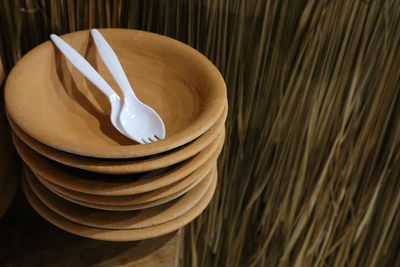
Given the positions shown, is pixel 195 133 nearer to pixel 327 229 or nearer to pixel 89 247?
pixel 89 247

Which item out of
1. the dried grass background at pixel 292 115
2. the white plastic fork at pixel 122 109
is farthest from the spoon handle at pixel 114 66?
the dried grass background at pixel 292 115

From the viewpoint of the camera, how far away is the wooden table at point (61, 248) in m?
0.61

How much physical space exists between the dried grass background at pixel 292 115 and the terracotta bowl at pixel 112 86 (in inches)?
3.7

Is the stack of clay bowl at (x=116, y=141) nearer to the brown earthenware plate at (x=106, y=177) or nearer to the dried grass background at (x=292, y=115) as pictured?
the brown earthenware plate at (x=106, y=177)

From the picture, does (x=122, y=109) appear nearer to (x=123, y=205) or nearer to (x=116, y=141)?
(x=116, y=141)

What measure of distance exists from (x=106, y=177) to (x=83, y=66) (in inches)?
6.8

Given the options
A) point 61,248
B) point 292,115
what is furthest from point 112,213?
point 292,115

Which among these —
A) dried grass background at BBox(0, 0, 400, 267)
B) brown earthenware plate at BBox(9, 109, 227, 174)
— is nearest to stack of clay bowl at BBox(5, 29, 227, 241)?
brown earthenware plate at BBox(9, 109, 227, 174)

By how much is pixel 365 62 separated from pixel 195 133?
1.29 ft

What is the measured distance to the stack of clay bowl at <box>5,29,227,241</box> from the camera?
0.50 metres

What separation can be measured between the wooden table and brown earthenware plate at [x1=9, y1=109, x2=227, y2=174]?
18cm

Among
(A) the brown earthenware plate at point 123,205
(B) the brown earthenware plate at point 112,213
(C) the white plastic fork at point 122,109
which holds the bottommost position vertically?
(B) the brown earthenware plate at point 112,213

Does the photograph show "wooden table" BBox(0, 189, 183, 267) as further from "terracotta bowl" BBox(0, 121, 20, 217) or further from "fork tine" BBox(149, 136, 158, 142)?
"fork tine" BBox(149, 136, 158, 142)

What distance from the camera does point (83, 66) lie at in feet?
2.05
